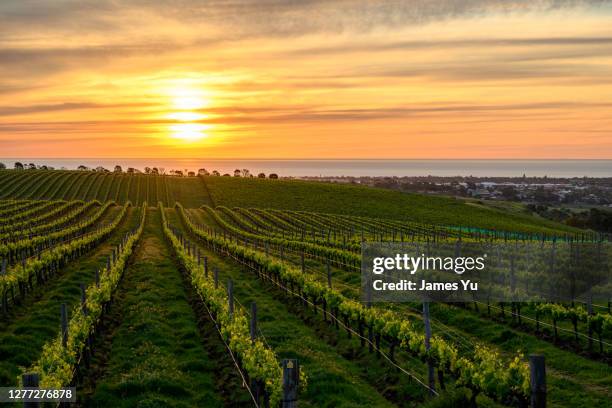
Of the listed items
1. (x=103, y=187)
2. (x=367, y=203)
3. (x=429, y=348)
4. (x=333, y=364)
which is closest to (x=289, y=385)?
(x=429, y=348)

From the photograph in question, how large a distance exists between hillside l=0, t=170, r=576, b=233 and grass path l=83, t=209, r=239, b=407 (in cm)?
7333

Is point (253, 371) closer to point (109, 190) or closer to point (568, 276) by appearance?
point (568, 276)

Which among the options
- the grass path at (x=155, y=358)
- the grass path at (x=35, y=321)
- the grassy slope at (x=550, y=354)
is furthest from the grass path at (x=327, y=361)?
the grass path at (x=35, y=321)

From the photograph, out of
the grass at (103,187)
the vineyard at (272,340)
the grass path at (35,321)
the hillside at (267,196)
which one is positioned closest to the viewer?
the vineyard at (272,340)

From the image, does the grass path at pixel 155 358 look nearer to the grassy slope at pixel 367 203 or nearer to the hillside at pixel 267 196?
the hillside at pixel 267 196

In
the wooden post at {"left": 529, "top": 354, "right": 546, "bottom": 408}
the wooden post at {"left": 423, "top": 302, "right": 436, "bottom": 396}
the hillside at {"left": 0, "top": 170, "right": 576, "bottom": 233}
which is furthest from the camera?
the hillside at {"left": 0, "top": 170, "right": 576, "bottom": 233}

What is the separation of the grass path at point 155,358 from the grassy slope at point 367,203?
244ft

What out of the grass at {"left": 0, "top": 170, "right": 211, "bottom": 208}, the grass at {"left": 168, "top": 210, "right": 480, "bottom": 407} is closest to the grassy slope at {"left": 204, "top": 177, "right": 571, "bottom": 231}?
the grass at {"left": 0, "top": 170, "right": 211, "bottom": 208}

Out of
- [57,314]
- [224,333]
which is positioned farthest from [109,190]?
[224,333]

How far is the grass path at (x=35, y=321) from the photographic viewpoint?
16812 mm

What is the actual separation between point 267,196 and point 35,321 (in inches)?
3849

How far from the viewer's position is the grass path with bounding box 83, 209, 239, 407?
47.1 ft

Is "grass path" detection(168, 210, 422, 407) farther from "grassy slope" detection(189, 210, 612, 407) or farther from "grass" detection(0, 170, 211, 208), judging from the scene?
"grass" detection(0, 170, 211, 208)

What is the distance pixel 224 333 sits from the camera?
1745 cm
